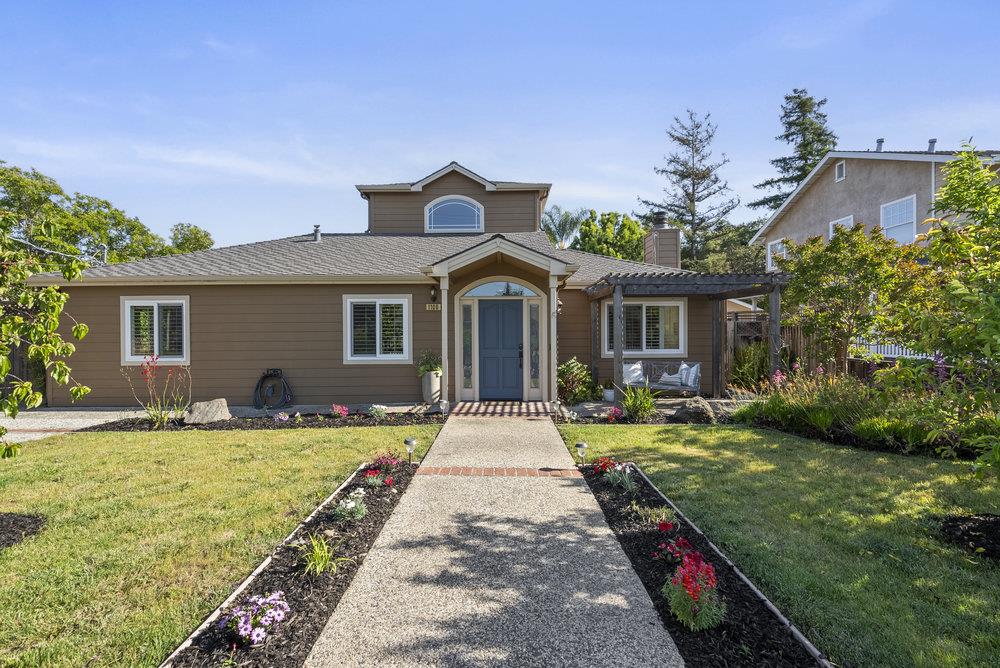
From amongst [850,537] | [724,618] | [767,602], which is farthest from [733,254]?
[724,618]

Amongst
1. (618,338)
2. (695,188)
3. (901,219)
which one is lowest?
(618,338)

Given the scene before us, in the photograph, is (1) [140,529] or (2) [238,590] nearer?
(2) [238,590]

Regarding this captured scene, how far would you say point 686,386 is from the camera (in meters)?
10.4

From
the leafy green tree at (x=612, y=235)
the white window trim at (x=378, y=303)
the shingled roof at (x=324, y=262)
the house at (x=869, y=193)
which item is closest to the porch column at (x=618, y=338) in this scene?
the shingled roof at (x=324, y=262)

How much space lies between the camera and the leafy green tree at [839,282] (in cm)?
867

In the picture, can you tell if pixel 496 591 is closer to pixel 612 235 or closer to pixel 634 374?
pixel 634 374

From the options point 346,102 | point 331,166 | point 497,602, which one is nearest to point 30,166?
point 331,166

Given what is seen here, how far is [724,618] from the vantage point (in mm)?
2564

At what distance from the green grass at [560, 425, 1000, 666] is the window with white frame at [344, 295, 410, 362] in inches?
214

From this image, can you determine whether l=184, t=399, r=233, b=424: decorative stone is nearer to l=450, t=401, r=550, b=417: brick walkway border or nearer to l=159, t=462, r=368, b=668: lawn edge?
l=450, t=401, r=550, b=417: brick walkway border

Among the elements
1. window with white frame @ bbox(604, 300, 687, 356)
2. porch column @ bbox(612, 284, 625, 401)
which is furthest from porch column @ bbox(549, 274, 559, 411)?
window with white frame @ bbox(604, 300, 687, 356)

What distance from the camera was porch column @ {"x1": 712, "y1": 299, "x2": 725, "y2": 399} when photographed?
11.3 m

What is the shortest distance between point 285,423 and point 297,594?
6.11m

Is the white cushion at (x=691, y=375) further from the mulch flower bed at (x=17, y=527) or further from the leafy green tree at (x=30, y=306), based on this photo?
the mulch flower bed at (x=17, y=527)
